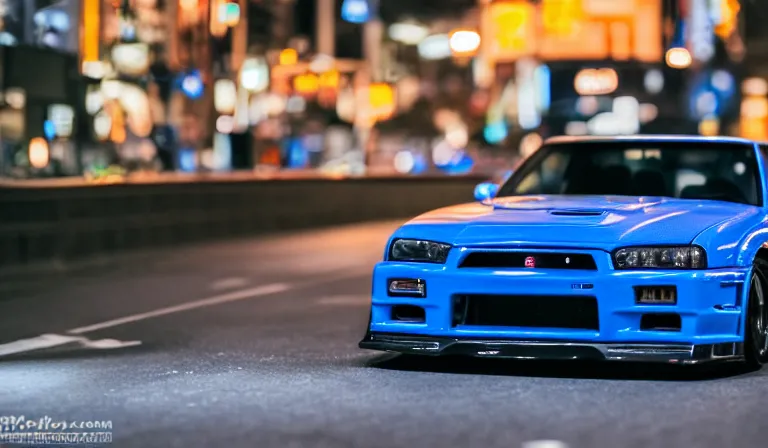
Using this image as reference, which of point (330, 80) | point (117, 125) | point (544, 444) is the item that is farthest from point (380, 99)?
point (544, 444)

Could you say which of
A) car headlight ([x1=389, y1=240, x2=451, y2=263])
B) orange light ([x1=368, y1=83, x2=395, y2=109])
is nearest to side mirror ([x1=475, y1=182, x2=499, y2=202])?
car headlight ([x1=389, y1=240, x2=451, y2=263])

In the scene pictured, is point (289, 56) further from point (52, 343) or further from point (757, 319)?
point (757, 319)

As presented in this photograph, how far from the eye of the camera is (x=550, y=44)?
206ft

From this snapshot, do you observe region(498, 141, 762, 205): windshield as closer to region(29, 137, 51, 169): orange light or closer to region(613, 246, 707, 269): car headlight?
region(613, 246, 707, 269): car headlight

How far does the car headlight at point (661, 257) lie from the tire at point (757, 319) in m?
0.54

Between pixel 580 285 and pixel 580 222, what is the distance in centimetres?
50

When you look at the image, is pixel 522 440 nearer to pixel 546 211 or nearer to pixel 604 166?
pixel 546 211

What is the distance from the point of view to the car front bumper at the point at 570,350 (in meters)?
8.14

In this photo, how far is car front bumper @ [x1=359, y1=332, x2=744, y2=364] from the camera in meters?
8.14

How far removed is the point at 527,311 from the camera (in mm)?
8398

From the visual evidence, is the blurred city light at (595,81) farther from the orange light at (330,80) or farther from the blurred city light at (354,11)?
the blurred city light at (354,11)

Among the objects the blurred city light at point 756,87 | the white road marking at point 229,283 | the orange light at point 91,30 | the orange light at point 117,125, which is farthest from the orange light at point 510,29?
the white road marking at point 229,283

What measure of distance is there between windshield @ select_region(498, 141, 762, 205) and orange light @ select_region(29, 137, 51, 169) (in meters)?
12.5

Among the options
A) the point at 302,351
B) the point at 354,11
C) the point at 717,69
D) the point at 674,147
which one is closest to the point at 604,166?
the point at 674,147
